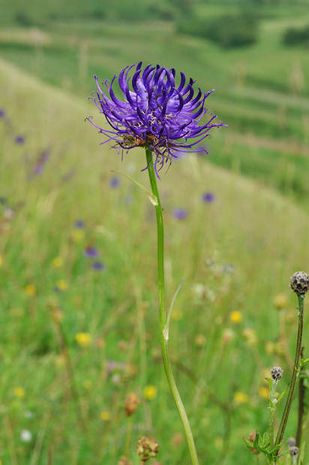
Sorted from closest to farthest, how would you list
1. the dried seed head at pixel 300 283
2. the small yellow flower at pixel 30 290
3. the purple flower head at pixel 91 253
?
1. the dried seed head at pixel 300 283
2. the small yellow flower at pixel 30 290
3. the purple flower head at pixel 91 253

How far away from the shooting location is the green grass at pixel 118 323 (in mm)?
2320

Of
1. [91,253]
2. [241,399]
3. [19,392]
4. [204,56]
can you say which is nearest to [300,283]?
[19,392]

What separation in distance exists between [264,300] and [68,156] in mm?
2920

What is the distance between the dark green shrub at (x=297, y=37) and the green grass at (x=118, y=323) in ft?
231

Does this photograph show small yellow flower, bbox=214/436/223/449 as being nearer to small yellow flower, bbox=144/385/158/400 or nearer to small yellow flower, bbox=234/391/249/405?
small yellow flower, bbox=234/391/249/405

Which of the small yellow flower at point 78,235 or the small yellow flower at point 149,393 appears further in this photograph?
the small yellow flower at point 78,235

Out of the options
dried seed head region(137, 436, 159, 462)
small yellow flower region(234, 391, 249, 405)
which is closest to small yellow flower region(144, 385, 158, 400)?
small yellow flower region(234, 391, 249, 405)

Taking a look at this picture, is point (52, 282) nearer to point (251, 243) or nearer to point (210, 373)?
point (210, 373)

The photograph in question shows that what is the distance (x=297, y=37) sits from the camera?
71688 mm

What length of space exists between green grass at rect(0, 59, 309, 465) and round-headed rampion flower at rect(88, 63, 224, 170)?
57 cm

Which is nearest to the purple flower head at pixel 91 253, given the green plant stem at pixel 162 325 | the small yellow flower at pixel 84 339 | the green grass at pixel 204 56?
the small yellow flower at pixel 84 339

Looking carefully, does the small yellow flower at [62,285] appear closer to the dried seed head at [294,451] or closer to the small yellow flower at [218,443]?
the small yellow flower at [218,443]

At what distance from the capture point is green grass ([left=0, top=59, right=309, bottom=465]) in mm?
2320

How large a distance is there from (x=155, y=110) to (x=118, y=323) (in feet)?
7.69
